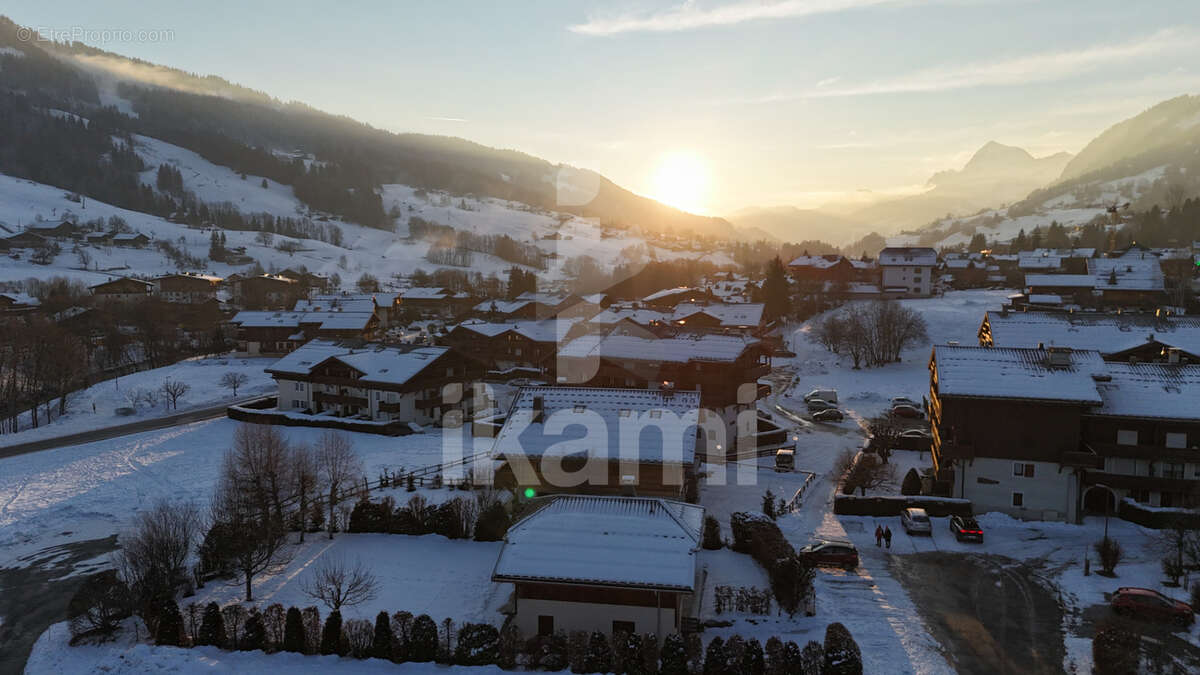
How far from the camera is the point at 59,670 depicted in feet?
60.8

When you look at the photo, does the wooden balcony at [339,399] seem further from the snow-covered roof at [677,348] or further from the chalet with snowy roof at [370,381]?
the snow-covered roof at [677,348]

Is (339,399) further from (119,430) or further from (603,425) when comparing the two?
(603,425)

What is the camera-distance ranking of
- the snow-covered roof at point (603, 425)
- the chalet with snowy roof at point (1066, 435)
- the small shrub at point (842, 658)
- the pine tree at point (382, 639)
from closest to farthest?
the small shrub at point (842, 658) → the pine tree at point (382, 639) → the snow-covered roof at point (603, 425) → the chalet with snowy roof at point (1066, 435)

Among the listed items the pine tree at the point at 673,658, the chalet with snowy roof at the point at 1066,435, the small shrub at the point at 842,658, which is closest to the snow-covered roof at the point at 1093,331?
the chalet with snowy roof at the point at 1066,435

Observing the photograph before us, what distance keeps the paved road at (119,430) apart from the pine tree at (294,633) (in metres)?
37.5

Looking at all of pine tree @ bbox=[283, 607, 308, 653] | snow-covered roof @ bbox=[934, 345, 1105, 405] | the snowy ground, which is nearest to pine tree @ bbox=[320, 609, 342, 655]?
pine tree @ bbox=[283, 607, 308, 653]

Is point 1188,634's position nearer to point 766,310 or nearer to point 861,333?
point 861,333

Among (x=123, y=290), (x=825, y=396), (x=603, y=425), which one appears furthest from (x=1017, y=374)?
(x=123, y=290)

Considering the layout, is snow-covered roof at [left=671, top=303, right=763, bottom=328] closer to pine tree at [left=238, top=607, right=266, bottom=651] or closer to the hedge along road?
the hedge along road

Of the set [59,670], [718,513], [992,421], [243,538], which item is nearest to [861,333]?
[992,421]

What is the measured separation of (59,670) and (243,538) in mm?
5839

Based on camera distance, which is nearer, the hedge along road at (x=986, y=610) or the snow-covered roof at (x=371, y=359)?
the hedge along road at (x=986, y=610)

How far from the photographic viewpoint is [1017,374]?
3152 centimetres

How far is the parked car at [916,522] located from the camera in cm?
2814
